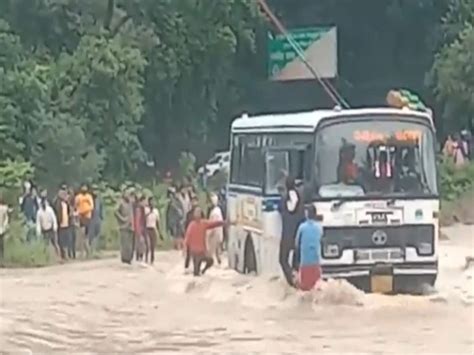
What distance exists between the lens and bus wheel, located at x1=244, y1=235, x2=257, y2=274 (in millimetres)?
25078

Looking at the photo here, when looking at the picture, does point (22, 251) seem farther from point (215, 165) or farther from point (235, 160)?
point (215, 165)

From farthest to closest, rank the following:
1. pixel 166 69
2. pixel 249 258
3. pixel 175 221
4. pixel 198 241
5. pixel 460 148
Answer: pixel 166 69 < pixel 460 148 < pixel 175 221 < pixel 198 241 < pixel 249 258

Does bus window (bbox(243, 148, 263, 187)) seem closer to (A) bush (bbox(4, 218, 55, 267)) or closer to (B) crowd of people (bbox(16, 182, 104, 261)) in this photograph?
(A) bush (bbox(4, 218, 55, 267))

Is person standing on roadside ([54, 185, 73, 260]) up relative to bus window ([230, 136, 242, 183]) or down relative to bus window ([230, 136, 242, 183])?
down

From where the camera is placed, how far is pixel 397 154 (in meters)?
22.6

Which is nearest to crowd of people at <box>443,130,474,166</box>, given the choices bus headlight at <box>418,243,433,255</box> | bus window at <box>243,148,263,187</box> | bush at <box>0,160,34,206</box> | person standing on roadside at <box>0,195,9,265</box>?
bush at <box>0,160,34,206</box>

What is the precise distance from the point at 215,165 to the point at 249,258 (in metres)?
23.5

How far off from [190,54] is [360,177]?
25760mm

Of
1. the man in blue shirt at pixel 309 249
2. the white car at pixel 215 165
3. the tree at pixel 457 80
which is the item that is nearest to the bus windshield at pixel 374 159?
the man in blue shirt at pixel 309 249

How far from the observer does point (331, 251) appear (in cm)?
2234

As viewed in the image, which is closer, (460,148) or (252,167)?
(252,167)

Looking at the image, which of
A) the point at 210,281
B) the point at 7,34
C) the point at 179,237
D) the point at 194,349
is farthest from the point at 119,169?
the point at 194,349

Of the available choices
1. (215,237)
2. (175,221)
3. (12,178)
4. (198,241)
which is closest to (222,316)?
(198,241)

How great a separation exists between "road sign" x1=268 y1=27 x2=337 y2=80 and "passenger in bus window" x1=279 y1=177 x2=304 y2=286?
28.9 metres
